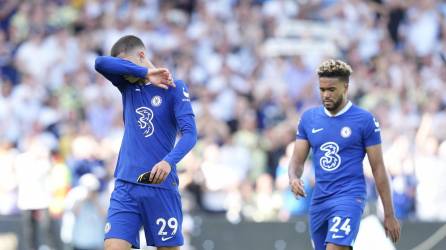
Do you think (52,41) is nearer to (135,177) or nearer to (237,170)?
(237,170)

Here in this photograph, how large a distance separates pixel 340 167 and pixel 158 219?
6.13 feet

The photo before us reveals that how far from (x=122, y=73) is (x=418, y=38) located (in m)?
12.1

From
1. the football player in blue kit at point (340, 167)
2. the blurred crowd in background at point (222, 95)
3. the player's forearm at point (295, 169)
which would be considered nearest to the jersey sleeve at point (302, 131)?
the football player in blue kit at point (340, 167)

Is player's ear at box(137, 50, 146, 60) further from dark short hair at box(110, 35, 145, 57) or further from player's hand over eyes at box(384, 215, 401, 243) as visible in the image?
player's hand over eyes at box(384, 215, 401, 243)

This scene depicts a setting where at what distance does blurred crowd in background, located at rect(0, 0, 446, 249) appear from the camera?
1723 cm

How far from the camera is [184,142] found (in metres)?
9.08

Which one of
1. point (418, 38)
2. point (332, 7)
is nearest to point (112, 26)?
point (332, 7)

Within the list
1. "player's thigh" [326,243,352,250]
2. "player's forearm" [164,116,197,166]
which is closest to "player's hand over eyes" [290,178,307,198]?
"player's thigh" [326,243,352,250]

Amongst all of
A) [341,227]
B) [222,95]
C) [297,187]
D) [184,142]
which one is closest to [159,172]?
[184,142]

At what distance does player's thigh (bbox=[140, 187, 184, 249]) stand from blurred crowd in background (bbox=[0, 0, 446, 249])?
23.4 feet

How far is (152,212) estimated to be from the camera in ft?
30.4

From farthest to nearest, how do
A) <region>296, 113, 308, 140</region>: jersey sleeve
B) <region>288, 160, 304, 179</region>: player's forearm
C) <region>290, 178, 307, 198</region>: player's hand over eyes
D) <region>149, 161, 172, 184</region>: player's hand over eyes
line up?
<region>296, 113, 308, 140</region>: jersey sleeve < <region>288, 160, 304, 179</region>: player's forearm < <region>290, 178, 307, 198</region>: player's hand over eyes < <region>149, 161, 172, 184</region>: player's hand over eyes

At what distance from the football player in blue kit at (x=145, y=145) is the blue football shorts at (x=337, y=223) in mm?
1463

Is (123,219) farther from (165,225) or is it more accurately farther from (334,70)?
(334,70)
